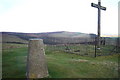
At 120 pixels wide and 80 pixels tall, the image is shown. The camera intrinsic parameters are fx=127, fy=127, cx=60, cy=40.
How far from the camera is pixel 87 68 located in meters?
8.64

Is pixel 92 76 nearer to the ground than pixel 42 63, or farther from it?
nearer to the ground

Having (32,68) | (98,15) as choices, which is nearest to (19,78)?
(32,68)

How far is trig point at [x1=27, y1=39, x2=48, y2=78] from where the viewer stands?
6938mm

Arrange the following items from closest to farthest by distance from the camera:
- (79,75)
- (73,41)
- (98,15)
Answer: (79,75), (98,15), (73,41)

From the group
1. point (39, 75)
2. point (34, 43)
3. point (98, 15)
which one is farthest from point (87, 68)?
point (98, 15)

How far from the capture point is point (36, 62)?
7.00 m

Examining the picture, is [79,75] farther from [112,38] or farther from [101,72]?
[112,38]

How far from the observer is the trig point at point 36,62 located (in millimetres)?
6938

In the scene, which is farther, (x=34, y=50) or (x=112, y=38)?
(x=112, y=38)

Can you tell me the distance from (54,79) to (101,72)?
3178 millimetres

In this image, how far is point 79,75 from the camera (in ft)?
24.1

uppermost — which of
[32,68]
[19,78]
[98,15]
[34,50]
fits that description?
[98,15]

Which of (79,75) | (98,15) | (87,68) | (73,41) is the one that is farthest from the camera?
(73,41)

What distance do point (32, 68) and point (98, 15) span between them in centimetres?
1161
